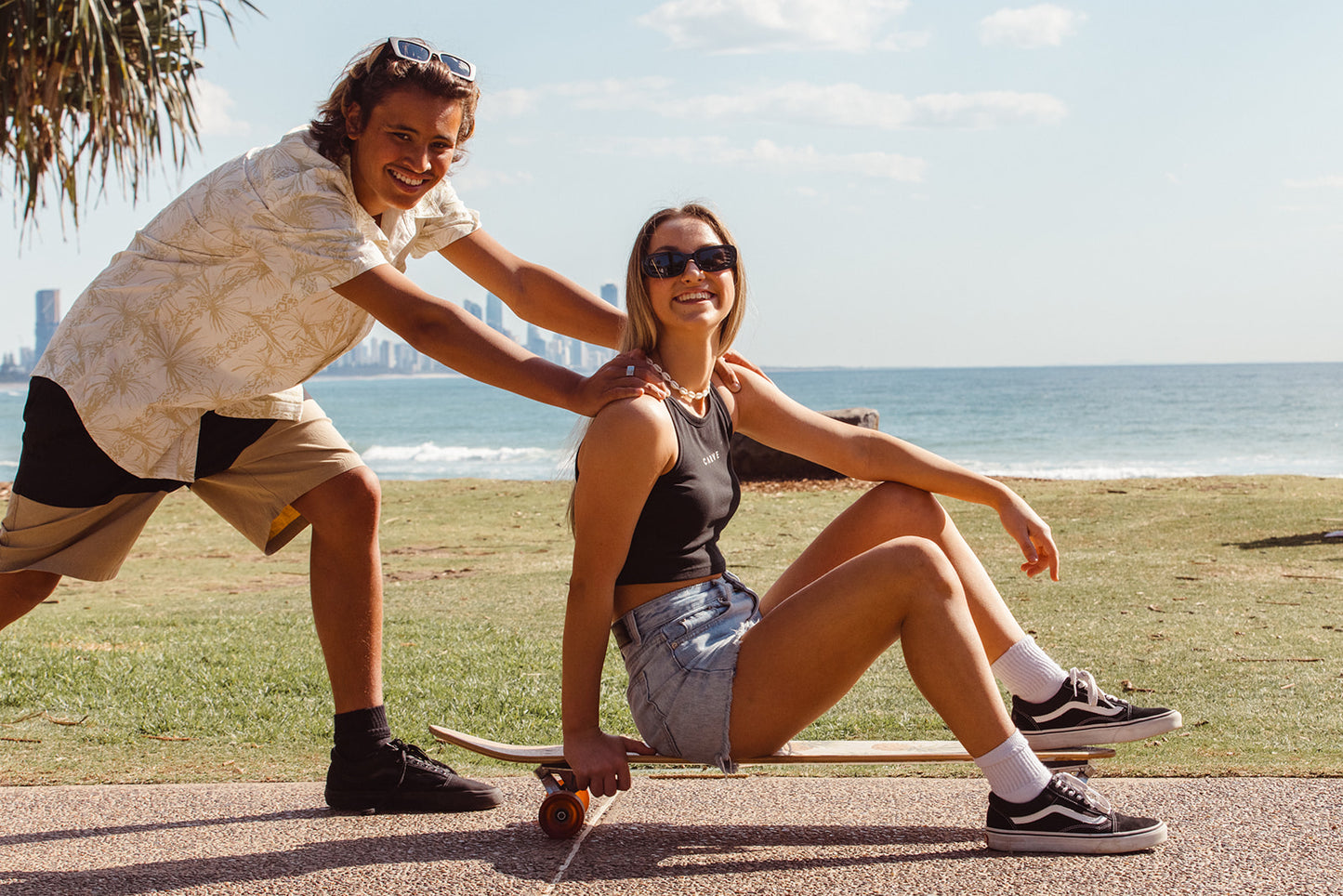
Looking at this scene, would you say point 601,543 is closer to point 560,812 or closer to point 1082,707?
point 560,812

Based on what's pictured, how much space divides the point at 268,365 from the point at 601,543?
38.9 inches

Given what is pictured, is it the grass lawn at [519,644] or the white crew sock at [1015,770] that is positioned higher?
the white crew sock at [1015,770]

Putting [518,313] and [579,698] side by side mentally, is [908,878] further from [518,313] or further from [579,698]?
[518,313]

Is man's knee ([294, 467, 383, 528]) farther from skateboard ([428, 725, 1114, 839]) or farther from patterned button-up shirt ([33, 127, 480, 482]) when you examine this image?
skateboard ([428, 725, 1114, 839])

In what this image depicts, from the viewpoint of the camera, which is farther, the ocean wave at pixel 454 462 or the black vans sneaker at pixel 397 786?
the ocean wave at pixel 454 462

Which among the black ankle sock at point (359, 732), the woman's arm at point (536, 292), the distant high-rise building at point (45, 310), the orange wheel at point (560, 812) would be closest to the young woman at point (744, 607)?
the orange wheel at point (560, 812)

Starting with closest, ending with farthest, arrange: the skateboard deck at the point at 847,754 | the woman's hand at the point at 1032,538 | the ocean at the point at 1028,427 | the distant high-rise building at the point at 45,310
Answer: the skateboard deck at the point at 847,754 < the woman's hand at the point at 1032,538 < the ocean at the point at 1028,427 < the distant high-rise building at the point at 45,310

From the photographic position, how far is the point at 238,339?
2924 mm

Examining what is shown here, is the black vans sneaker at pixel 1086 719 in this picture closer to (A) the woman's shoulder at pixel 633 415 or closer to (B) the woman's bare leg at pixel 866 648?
(B) the woman's bare leg at pixel 866 648

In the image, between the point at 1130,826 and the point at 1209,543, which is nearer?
the point at 1130,826

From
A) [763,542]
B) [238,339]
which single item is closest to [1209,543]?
[763,542]

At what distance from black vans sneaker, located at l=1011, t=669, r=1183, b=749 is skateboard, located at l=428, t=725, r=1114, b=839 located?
38 millimetres

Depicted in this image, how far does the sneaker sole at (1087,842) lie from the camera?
250 centimetres

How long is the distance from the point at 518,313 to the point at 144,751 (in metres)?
2.01
